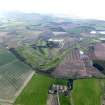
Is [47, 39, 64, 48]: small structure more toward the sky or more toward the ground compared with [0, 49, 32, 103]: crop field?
more toward the ground

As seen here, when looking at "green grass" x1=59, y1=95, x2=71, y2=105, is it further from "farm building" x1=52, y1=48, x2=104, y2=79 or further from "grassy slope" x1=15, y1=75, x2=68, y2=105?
"farm building" x1=52, y1=48, x2=104, y2=79

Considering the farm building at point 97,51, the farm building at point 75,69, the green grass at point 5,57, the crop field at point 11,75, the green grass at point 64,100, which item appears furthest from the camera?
the farm building at point 97,51

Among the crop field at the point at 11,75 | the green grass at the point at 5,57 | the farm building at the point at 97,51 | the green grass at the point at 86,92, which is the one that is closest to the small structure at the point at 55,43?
the farm building at the point at 97,51

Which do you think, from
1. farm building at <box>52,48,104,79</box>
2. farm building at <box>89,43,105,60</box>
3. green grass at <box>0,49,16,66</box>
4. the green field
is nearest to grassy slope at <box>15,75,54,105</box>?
the green field

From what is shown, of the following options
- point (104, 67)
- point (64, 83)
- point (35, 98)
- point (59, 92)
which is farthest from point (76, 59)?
point (35, 98)

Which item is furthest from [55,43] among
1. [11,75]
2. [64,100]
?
[64,100]

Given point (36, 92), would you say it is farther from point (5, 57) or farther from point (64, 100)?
point (5, 57)

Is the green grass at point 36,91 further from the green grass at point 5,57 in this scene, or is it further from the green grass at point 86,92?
the green grass at point 5,57
